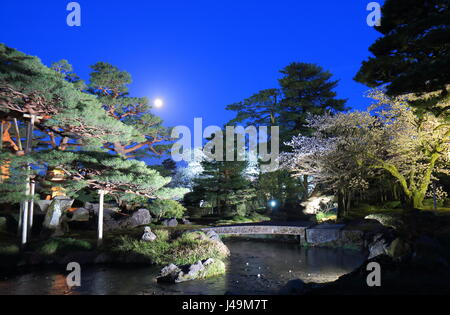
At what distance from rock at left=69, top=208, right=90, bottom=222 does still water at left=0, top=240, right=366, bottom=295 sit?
6.64 metres

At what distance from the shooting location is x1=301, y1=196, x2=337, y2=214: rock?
22219 mm

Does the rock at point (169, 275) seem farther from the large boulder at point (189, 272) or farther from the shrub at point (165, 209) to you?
the shrub at point (165, 209)

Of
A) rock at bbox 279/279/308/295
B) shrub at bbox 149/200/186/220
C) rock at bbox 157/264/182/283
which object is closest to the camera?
rock at bbox 279/279/308/295

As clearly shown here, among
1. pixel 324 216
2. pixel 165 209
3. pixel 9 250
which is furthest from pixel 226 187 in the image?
pixel 9 250

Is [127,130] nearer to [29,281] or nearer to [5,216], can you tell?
[29,281]

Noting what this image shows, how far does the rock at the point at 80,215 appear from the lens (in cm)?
1652

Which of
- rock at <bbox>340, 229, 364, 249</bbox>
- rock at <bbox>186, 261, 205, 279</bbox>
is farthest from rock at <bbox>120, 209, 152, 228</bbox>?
rock at <bbox>340, 229, 364, 249</bbox>

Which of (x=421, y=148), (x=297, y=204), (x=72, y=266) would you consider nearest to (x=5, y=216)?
(x=72, y=266)

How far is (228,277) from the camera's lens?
969 cm

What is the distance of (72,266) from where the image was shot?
35.1 feet

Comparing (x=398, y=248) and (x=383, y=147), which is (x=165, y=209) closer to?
(x=383, y=147)

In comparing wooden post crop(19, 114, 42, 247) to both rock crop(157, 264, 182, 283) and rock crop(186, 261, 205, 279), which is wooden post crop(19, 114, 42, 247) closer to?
rock crop(157, 264, 182, 283)

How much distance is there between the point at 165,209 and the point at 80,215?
Answer: 16.1ft

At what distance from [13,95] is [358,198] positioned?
2010cm
